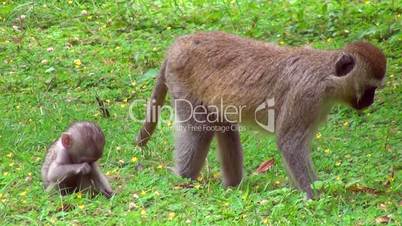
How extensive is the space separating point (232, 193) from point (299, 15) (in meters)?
5.42

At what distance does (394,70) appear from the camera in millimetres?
10359

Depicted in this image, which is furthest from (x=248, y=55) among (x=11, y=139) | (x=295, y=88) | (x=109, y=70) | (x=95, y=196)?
(x=109, y=70)

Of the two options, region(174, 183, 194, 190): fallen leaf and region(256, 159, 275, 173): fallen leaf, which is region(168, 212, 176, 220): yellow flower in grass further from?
region(256, 159, 275, 173): fallen leaf

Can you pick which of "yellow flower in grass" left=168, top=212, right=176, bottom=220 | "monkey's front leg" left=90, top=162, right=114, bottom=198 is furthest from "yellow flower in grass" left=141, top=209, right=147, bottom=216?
"monkey's front leg" left=90, top=162, right=114, bottom=198

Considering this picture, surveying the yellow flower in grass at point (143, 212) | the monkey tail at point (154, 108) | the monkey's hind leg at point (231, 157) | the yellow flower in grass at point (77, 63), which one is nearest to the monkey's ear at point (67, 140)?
the yellow flower in grass at point (143, 212)

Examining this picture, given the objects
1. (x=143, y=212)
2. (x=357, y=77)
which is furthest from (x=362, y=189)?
(x=143, y=212)

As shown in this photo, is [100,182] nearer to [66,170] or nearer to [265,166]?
[66,170]

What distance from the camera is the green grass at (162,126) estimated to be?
22.7ft

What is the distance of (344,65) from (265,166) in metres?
1.50

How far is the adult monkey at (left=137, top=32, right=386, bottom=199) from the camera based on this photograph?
736cm

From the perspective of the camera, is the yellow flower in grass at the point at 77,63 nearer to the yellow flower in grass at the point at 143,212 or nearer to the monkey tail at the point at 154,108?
the monkey tail at the point at 154,108

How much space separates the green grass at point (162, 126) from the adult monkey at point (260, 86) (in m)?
0.27

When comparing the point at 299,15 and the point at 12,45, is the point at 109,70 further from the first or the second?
the point at 299,15

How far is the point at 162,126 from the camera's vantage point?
9.48 meters
